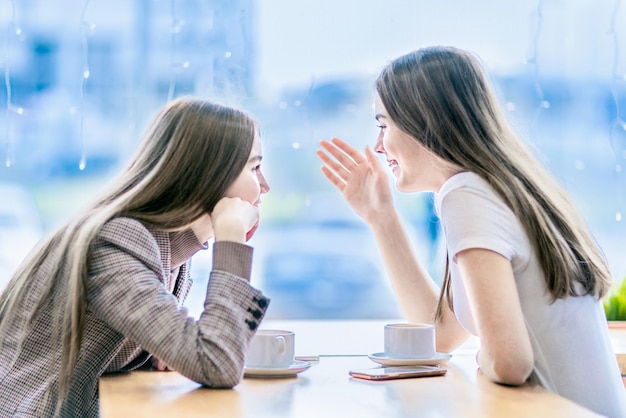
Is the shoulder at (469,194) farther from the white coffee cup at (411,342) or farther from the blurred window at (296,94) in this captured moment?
the blurred window at (296,94)

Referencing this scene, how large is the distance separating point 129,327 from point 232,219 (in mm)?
221

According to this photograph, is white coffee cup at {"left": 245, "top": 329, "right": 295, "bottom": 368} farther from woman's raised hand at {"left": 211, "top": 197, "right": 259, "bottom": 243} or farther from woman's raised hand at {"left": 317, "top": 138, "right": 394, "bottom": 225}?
woman's raised hand at {"left": 317, "top": 138, "right": 394, "bottom": 225}

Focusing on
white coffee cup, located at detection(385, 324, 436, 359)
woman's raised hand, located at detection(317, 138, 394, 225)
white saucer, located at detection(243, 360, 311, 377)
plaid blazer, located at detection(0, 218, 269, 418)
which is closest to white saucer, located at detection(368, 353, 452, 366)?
white coffee cup, located at detection(385, 324, 436, 359)

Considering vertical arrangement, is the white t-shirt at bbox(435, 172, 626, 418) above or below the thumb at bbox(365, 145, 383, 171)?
below

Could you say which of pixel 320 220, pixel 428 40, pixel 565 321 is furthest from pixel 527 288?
pixel 428 40

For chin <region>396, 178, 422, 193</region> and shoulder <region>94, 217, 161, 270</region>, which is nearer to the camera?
shoulder <region>94, 217, 161, 270</region>

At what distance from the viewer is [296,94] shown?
216cm

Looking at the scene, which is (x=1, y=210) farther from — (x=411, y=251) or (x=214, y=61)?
(x=411, y=251)

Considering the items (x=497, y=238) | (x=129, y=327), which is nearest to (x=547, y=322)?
→ (x=497, y=238)

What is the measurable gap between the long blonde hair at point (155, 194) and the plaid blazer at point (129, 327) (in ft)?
0.06

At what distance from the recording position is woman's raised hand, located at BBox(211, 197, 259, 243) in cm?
126

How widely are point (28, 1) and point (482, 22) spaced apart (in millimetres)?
1146

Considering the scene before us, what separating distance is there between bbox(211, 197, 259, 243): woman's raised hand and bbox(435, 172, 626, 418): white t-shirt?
0.30 m

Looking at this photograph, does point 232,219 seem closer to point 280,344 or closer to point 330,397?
point 280,344
